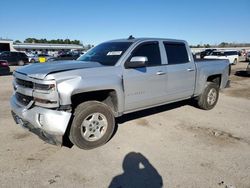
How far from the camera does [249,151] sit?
4.33m

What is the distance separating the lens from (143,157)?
13.4 feet

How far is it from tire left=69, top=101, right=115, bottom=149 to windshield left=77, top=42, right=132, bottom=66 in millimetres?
917

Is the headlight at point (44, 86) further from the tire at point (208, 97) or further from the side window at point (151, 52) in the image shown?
the tire at point (208, 97)

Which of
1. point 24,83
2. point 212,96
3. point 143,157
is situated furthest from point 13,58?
point 143,157

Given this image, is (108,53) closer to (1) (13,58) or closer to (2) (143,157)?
(2) (143,157)

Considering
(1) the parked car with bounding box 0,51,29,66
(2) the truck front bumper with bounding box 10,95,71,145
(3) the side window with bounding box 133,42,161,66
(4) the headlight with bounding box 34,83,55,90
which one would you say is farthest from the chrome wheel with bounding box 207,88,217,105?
(1) the parked car with bounding box 0,51,29,66

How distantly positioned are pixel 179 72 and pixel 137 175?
2.97 metres

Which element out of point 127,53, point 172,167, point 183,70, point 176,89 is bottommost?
point 172,167

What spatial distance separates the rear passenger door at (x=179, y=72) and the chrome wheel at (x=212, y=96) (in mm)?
886

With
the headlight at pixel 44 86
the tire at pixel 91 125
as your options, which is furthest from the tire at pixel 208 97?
the headlight at pixel 44 86

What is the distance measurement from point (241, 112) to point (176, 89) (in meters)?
2.45

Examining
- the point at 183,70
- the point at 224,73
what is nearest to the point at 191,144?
the point at 183,70

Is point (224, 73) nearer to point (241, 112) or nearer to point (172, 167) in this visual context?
point (241, 112)

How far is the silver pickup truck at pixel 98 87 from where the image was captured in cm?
380
